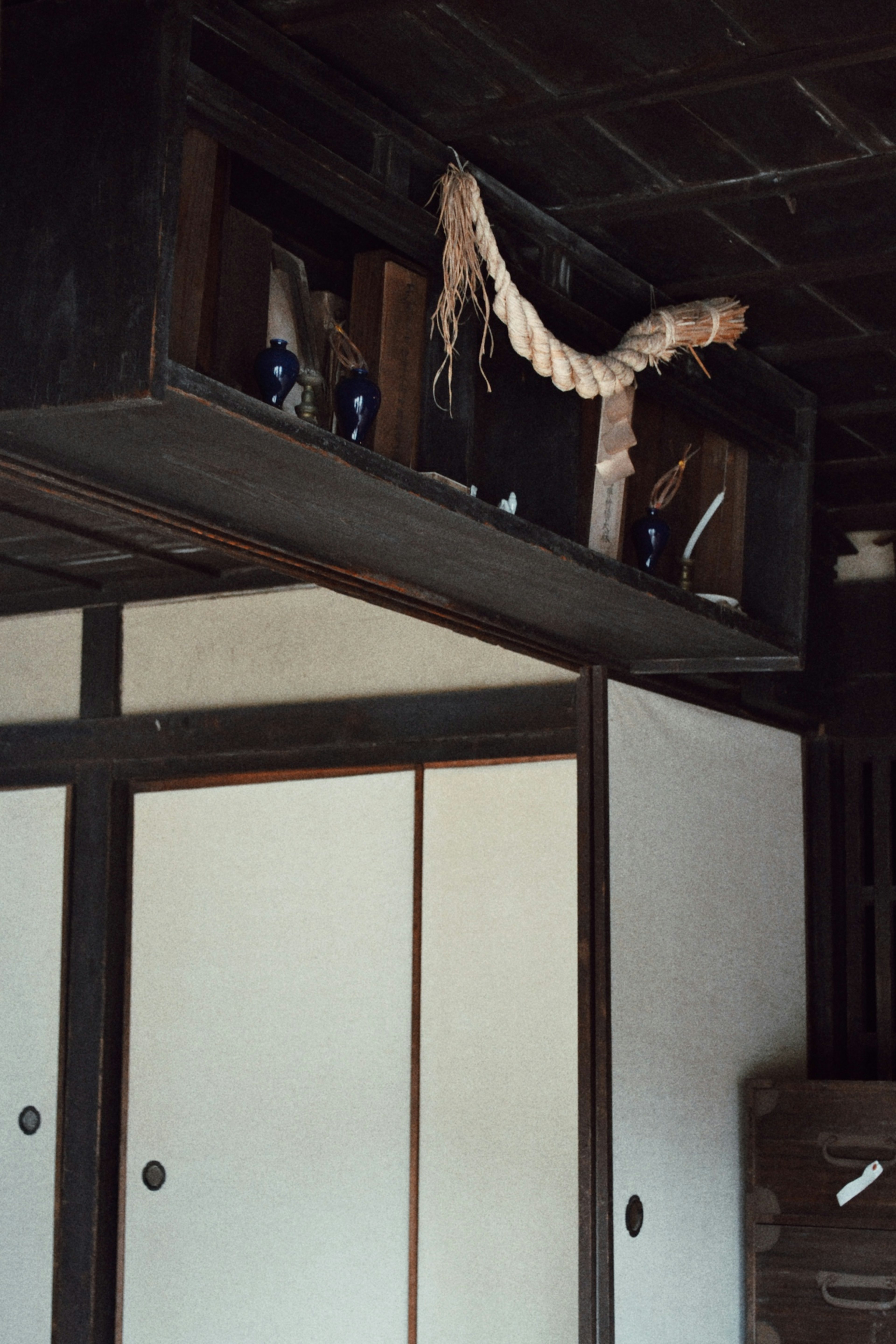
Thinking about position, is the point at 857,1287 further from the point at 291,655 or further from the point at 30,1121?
the point at 30,1121

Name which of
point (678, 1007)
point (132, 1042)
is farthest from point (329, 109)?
point (132, 1042)

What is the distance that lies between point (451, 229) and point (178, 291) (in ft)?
1.73

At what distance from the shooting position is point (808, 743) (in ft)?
14.3

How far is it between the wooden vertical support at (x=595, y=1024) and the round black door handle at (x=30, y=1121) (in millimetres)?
1987

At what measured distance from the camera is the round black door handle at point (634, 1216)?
3152 millimetres

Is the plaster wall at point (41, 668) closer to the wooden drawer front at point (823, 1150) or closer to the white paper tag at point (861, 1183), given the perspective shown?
the wooden drawer front at point (823, 1150)

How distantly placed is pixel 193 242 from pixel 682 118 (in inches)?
29.9

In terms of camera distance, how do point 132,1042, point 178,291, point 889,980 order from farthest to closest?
point 132,1042 < point 889,980 < point 178,291

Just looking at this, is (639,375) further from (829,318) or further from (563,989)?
(563,989)

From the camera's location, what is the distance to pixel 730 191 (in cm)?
247

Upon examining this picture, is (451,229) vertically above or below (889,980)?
above

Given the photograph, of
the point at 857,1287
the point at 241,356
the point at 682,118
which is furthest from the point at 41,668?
the point at 682,118

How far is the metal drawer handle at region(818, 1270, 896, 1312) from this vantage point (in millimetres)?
3395

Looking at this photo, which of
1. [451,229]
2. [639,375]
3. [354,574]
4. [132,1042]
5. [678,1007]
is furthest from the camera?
[132,1042]
